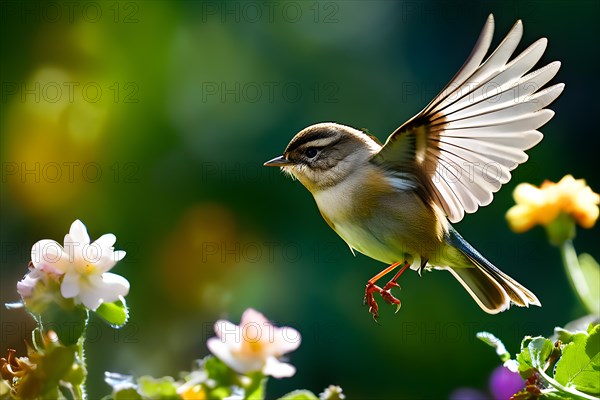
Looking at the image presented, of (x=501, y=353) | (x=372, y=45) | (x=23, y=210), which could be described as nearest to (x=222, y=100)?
(x=372, y=45)

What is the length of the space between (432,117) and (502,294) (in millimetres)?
481

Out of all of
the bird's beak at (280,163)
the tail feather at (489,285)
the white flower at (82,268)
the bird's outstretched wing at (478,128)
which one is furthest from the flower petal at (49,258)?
the tail feather at (489,285)

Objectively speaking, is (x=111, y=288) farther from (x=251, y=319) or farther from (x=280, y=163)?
(x=280, y=163)

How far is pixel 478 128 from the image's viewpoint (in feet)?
4.85

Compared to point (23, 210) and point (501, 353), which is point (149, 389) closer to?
point (501, 353)

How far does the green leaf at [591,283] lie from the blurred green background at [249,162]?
1190 mm

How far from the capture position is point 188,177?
2994 mm

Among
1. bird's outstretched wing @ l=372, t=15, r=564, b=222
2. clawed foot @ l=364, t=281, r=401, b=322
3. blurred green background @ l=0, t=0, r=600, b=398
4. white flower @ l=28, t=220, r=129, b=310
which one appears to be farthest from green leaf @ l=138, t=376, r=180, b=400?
blurred green background @ l=0, t=0, r=600, b=398

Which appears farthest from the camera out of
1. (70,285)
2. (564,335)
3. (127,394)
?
(564,335)

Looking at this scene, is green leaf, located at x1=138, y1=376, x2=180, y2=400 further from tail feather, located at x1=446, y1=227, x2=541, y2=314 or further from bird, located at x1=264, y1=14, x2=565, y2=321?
tail feather, located at x1=446, y1=227, x2=541, y2=314

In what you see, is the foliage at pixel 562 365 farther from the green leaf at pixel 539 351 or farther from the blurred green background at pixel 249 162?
the blurred green background at pixel 249 162

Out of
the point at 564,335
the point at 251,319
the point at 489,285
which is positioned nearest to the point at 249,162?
the point at 489,285

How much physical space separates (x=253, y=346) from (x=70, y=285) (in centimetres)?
20

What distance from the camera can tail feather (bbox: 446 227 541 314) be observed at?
5.70ft
